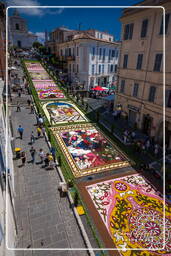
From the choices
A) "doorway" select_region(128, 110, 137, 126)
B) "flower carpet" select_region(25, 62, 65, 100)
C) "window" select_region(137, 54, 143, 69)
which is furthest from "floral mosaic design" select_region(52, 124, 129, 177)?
"flower carpet" select_region(25, 62, 65, 100)

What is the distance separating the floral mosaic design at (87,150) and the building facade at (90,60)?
73.2 feet

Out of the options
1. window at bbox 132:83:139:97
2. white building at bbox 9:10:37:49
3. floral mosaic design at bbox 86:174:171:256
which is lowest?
floral mosaic design at bbox 86:174:171:256

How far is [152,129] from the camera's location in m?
19.8

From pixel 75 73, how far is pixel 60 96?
456 inches

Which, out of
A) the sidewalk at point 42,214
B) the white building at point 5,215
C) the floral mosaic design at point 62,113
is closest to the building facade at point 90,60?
the floral mosaic design at point 62,113

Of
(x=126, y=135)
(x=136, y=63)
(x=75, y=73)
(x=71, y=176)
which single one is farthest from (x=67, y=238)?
(x=75, y=73)

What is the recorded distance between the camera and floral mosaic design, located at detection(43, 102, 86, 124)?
2380 centimetres

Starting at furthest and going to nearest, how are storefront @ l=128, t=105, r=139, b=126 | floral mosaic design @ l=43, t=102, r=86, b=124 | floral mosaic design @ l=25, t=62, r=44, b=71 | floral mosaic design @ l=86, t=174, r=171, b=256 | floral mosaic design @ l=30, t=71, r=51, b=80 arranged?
floral mosaic design @ l=25, t=62, r=44, b=71, floral mosaic design @ l=30, t=71, r=51, b=80, floral mosaic design @ l=43, t=102, r=86, b=124, storefront @ l=128, t=105, r=139, b=126, floral mosaic design @ l=86, t=174, r=171, b=256

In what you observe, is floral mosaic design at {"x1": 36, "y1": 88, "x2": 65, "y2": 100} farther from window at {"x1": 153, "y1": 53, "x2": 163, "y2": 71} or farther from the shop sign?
window at {"x1": 153, "y1": 53, "x2": 163, "y2": 71}

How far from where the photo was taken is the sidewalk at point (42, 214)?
330 inches

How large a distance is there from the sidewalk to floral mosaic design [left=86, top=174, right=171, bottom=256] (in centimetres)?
213

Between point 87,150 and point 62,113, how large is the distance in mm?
10951

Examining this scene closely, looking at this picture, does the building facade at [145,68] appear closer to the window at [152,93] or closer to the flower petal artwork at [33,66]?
the window at [152,93]

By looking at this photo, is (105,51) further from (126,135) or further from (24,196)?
(24,196)
